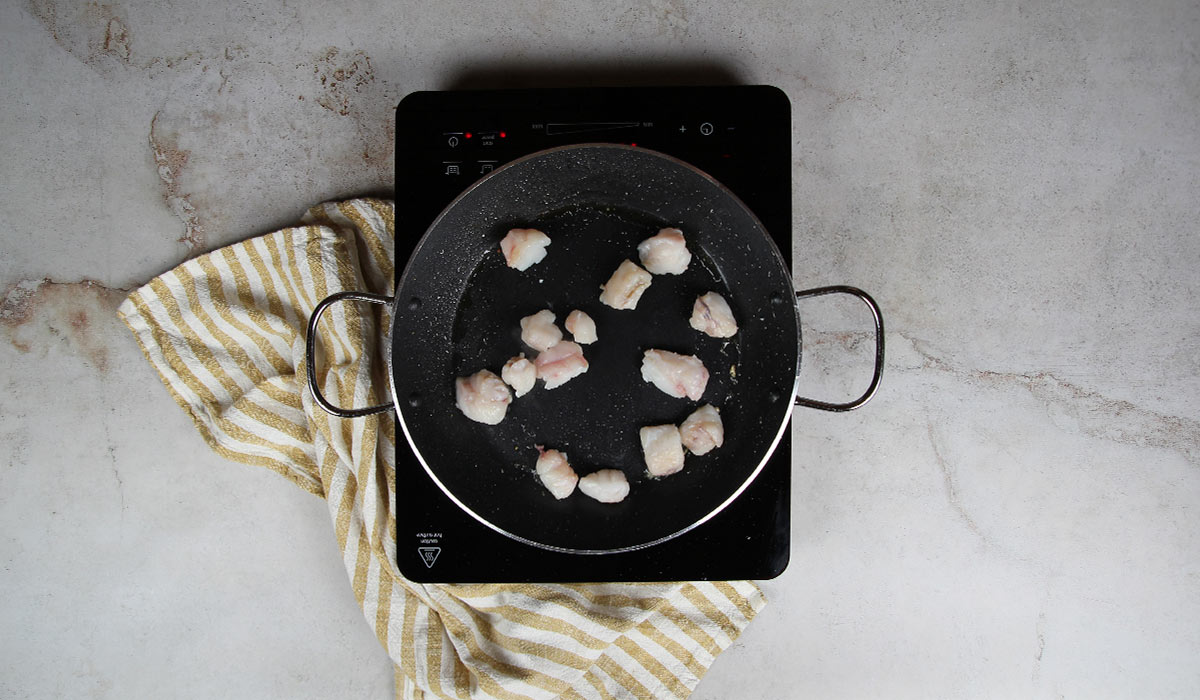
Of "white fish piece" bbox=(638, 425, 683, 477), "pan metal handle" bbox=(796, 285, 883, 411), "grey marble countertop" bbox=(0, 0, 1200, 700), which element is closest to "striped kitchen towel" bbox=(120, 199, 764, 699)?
"grey marble countertop" bbox=(0, 0, 1200, 700)

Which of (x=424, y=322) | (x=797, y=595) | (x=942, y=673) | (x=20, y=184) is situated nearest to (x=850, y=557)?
(x=797, y=595)

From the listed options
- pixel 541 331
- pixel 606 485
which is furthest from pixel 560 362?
pixel 606 485

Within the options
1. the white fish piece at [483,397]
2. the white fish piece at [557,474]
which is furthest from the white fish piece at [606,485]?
the white fish piece at [483,397]

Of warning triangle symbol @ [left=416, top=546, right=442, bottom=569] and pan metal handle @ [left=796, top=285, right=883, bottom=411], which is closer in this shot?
pan metal handle @ [left=796, top=285, right=883, bottom=411]

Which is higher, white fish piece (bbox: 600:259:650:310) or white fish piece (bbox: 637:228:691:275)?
white fish piece (bbox: 637:228:691:275)

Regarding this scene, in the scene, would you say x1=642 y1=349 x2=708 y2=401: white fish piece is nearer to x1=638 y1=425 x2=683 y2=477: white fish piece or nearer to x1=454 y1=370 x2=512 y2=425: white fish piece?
x1=638 y1=425 x2=683 y2=477: white fish piece
